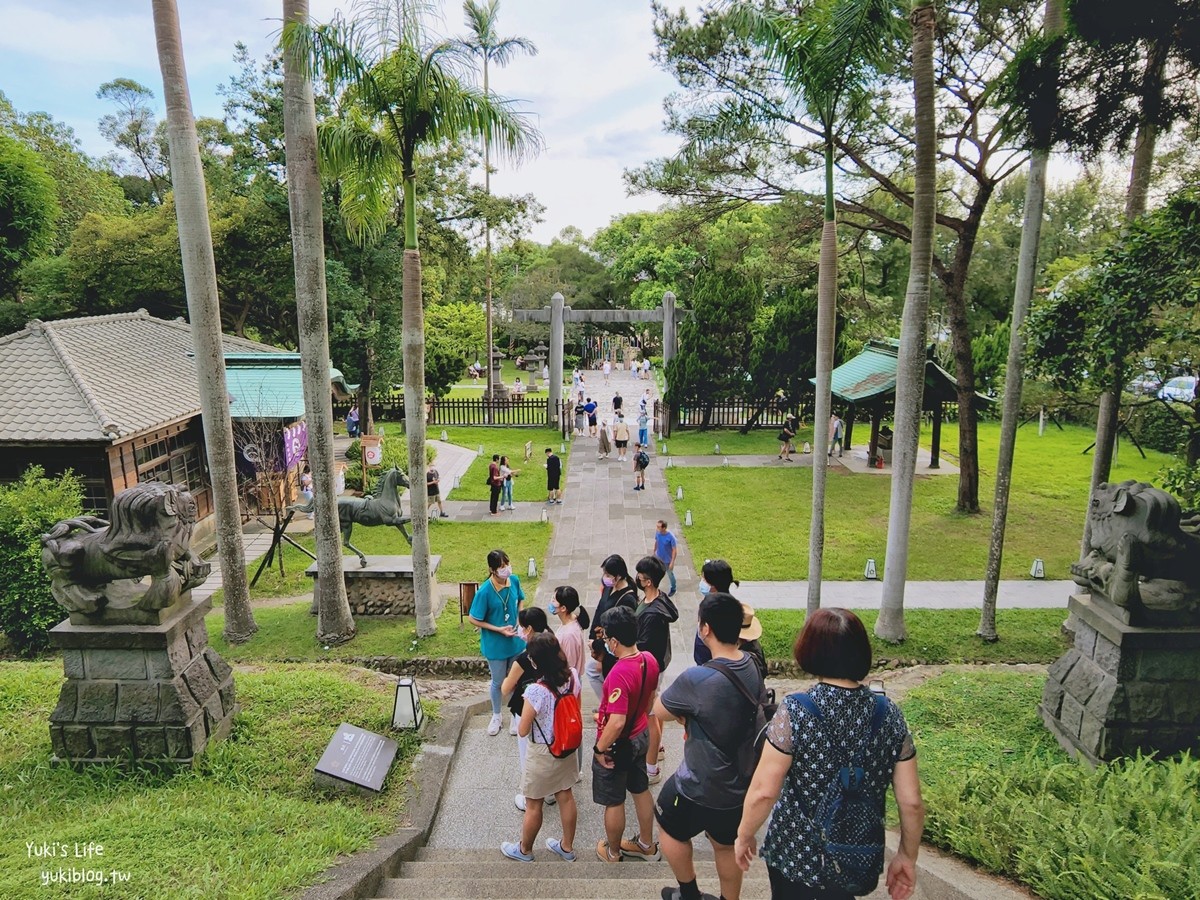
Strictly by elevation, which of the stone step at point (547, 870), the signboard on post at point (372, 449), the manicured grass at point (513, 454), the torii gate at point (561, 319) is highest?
the torii gate at point (561, 319)

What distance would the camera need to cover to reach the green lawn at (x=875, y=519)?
13.3 metres

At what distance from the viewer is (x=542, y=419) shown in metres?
28.8

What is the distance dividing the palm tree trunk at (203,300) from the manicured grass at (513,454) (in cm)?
800

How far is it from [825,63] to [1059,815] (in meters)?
8.13

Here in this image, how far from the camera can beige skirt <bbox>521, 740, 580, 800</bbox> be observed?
497cm

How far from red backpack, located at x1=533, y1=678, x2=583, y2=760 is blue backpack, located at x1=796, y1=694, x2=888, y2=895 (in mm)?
2221

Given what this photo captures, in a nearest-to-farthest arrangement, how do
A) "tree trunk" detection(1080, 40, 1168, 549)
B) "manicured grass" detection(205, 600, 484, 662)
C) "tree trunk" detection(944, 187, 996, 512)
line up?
1. "tree trunk" detection(1080, 40, 1168, 549)
2. "manicured grass" detection(205, 600, 484, 662)
3. "tree trunk" detection(944, 187, 996, 512)

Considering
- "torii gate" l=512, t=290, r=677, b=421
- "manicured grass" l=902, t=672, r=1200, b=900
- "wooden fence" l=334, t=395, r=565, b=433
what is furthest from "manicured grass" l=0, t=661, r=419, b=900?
"wooden fence" l=334, t=395, r=565, b=433

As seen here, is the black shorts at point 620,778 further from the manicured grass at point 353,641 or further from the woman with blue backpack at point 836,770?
the manicured grass at point 353,641

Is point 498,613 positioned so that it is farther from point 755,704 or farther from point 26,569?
point 26,569

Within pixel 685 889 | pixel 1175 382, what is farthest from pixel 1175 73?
pixel 1175 382

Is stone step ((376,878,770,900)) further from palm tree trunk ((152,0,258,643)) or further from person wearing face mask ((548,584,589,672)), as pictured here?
palm tree trunk ((152,0,258,643))

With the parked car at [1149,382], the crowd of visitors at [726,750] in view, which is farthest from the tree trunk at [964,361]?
the crowd of visitors at [726,750]

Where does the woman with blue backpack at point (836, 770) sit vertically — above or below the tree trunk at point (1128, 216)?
below
